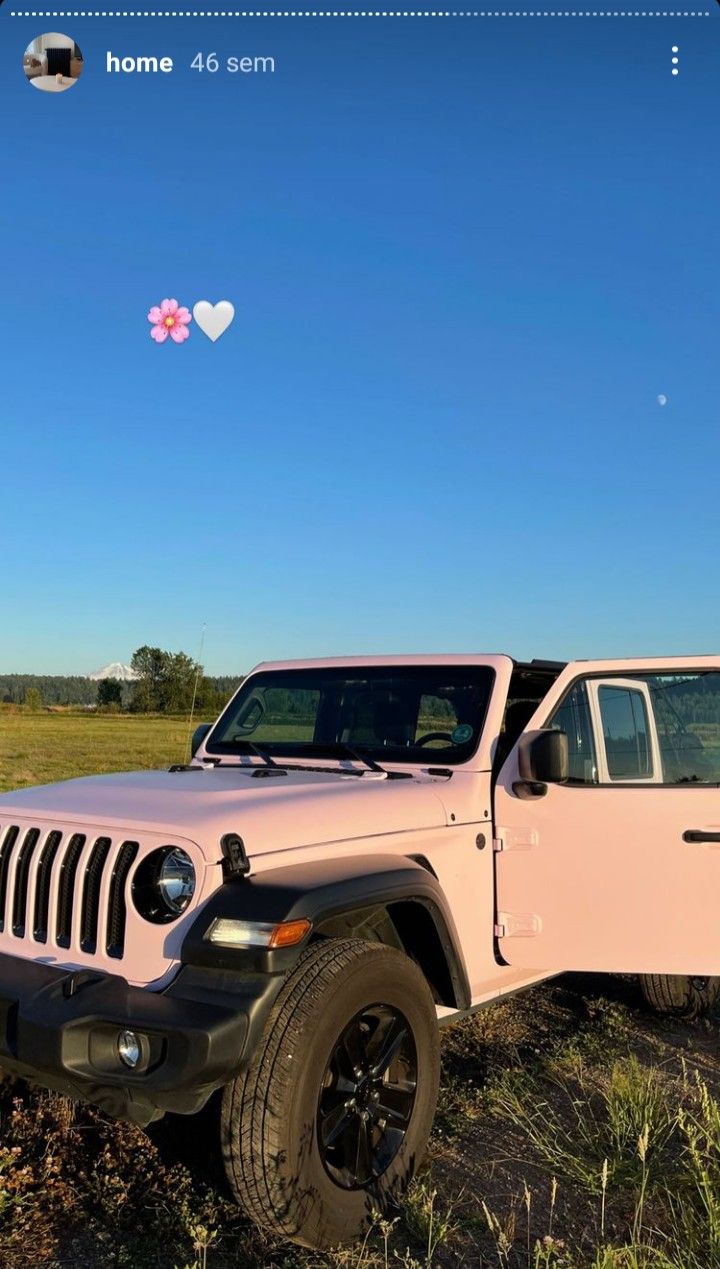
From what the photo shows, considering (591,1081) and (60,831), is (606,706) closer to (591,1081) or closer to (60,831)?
(591,1081)

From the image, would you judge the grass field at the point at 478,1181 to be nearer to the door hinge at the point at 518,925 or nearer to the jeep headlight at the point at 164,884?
the door hinge at the point at 518,925

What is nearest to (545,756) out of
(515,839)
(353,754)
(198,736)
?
(515,839)

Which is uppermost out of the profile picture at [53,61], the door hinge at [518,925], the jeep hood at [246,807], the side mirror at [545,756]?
the profile picture at [53,61]

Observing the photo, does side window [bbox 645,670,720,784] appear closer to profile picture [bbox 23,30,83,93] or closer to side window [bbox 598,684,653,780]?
side window [bbox 598,684,653,780]

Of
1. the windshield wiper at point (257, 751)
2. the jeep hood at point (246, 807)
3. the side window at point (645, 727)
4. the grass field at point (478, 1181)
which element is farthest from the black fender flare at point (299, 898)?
the windshield wiper at point (257, 751)

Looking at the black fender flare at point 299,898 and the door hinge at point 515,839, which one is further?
the door hinge at point 515,839

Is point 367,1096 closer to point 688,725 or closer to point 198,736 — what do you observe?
point 688,725

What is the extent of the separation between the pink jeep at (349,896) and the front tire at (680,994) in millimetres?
1123

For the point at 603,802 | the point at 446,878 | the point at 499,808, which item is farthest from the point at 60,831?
the point at 603,802

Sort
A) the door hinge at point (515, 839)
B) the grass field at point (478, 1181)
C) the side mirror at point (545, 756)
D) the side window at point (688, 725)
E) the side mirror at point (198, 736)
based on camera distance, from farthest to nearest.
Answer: the side mirror at point (198, 736) < the side window at point (688, 725) < the door hinge at point (515, 839) < the side mirror at point (545, 756) < the grass field at point (478, 1181)

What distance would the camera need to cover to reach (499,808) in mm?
4148

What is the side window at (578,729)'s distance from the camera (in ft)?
14.3

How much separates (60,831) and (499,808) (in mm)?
1774

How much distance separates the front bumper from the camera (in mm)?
2664
